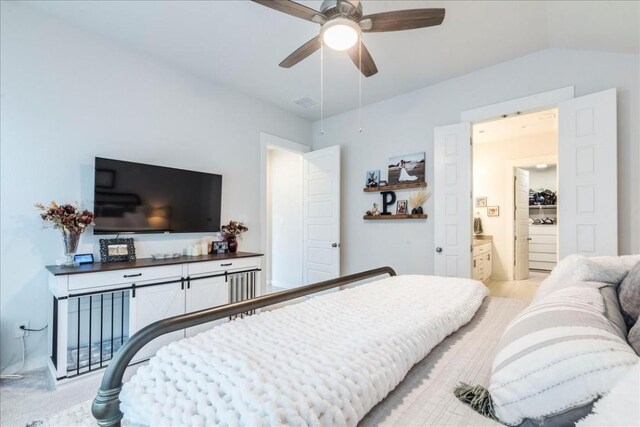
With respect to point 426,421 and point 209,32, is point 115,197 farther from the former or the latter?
point 426,421

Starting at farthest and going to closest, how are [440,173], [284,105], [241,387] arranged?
1. [284,105]
2. [440,173]
3. [241,387]

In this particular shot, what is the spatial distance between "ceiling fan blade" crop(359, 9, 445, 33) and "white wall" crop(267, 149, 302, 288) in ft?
10.3

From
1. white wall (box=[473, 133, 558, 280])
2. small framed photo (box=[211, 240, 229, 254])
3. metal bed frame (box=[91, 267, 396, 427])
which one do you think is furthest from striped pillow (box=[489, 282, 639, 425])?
white wall (box=[473, 133, 558, 280])

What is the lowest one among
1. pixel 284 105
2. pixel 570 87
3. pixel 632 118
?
pixel 632 118

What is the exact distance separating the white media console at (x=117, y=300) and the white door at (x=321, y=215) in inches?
60.5

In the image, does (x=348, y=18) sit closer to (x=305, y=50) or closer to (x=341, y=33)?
(x=341, y=33)

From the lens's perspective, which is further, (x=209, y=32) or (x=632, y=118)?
(x=209, y=32)

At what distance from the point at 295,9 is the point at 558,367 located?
2.00 metres

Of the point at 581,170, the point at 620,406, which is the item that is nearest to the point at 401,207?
the point at 581,170

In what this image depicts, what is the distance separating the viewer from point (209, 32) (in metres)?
2.60

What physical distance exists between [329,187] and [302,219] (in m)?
0.76

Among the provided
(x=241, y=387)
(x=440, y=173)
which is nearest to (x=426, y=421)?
(x=241, y=387)

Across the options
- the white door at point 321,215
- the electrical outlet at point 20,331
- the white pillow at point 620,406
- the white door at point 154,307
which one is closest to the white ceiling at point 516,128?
the white door at point 321,215

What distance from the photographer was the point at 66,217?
7.43 ft
